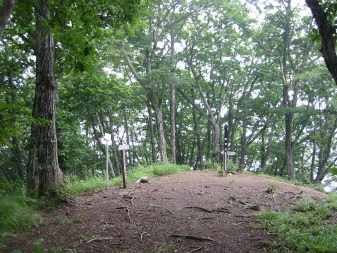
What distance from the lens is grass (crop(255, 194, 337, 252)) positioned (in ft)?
11.0

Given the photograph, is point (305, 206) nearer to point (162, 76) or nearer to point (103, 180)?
point (103, 180)

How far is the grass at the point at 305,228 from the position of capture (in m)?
3.36

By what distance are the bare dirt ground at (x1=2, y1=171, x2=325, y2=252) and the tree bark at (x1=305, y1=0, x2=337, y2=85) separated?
9.08ft

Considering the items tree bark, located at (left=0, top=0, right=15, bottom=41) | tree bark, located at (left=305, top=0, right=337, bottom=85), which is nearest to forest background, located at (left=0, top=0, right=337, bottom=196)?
tree bark, located at (left=0, top=0, right=15, bottom=41)

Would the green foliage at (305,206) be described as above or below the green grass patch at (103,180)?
below

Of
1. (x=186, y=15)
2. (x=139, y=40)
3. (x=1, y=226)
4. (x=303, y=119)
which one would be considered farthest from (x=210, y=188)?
(x=303, y=119)

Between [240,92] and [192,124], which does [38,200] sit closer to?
[240,92]

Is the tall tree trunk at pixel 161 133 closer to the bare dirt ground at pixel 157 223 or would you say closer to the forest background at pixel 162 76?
the forest background at pixel 162 76

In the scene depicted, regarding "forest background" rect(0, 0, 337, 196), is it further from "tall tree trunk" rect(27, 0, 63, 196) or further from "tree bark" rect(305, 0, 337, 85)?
"tree bark" rect(305, 0, 337, 85)

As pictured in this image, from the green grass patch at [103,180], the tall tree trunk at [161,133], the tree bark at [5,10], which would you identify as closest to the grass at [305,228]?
the tree bark at [5,10]

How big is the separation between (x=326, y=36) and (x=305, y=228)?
122 inches

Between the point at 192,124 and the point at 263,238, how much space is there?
24.4 meters

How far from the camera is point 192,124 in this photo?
28.3 m

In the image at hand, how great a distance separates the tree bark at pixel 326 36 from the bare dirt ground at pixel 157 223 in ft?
9.08
